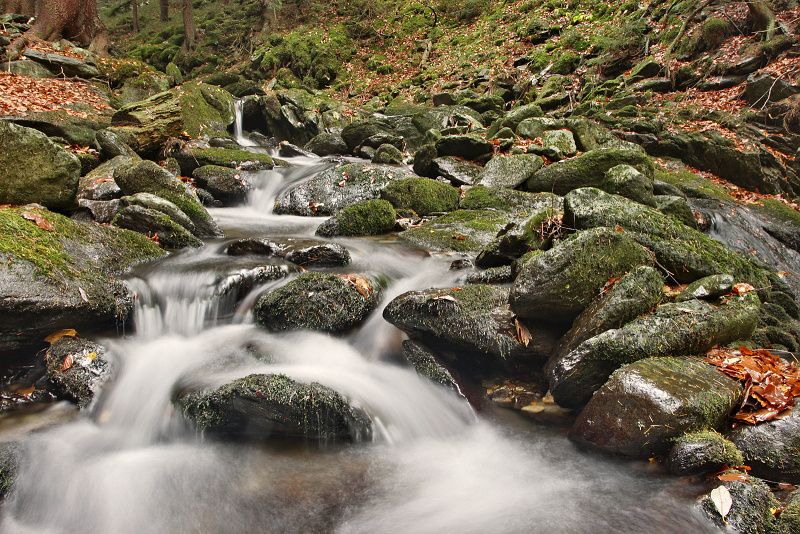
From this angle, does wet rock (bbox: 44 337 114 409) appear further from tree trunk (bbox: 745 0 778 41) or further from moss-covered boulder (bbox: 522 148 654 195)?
tree trunk (bbox: 745 0 778 41)

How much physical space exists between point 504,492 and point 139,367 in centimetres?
353

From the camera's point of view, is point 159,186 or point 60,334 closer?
point 60,334

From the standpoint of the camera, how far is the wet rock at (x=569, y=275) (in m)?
3.90

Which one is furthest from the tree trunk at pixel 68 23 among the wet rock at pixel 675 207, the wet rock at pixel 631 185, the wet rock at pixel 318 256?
the wet rock at pixel 675 207

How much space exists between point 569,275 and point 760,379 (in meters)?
1.59

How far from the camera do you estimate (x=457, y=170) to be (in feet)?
32.1

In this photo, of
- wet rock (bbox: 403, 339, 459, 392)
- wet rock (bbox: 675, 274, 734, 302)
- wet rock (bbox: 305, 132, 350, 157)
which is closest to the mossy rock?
wet rock (bbox: 403, 339, 459, 392)

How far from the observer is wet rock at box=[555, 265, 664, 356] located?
363 centimetres

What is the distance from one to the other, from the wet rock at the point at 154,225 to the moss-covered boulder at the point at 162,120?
405 centimetres

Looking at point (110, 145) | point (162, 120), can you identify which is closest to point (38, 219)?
point (110, 145)

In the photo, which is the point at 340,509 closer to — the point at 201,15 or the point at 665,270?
the point at 665,270

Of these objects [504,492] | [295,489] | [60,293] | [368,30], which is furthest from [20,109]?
[368,30]

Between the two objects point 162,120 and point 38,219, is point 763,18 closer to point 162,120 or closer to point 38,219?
point 162,120

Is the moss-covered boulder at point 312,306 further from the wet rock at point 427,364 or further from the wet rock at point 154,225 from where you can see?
the wet rock at point 154,225
